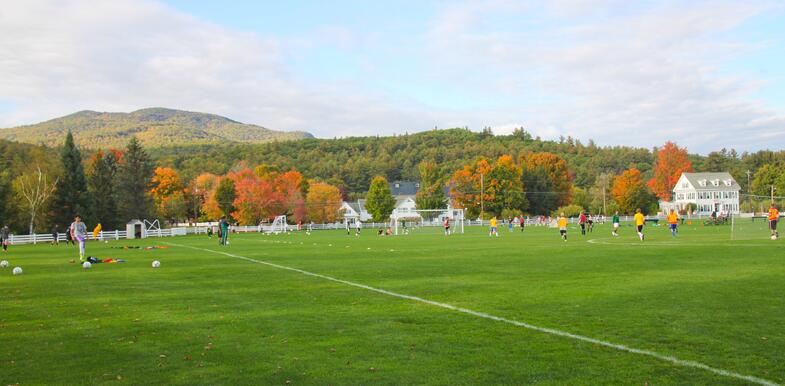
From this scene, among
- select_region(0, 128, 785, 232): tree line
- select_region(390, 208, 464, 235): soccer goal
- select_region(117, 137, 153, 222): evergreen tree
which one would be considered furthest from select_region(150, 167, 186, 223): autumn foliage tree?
select_region(390, 208, 464, 235): soccer goal

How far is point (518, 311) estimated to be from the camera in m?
10.3

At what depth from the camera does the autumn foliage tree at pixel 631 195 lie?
309 feet

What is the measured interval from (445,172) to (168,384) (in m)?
134

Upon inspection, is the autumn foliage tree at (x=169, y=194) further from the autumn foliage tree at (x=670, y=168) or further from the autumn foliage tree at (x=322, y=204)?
the autumn foliage tree at (x=670, y=168)

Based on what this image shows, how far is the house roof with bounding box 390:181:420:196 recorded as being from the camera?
151 metres

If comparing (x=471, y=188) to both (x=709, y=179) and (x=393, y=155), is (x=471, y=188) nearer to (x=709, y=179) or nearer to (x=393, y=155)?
(x=709, y=179)

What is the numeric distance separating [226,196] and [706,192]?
272 feet

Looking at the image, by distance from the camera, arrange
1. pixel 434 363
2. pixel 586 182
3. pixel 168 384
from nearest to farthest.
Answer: pixel 168 384, pixel 434 363, pixel 586 182

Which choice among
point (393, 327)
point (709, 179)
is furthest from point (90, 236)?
point (709, 179)

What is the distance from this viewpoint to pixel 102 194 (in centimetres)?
6919

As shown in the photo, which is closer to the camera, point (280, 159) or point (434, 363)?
point (434, 363)

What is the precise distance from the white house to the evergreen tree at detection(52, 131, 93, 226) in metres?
91.0

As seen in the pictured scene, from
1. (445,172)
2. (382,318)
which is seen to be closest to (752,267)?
(382,318)

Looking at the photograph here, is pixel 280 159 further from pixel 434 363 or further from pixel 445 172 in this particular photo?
pixel 434 363
